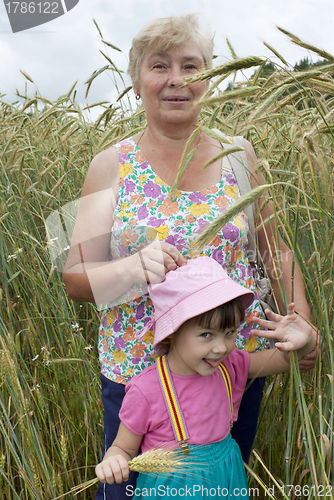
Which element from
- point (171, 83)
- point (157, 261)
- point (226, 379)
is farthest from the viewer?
point (171, 83)

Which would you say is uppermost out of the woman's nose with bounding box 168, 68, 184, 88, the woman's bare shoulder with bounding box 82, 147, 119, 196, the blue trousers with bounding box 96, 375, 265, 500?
the woman's nose with bounding box 168, 68, 184, 88

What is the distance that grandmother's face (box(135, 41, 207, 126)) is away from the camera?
143 centimetres

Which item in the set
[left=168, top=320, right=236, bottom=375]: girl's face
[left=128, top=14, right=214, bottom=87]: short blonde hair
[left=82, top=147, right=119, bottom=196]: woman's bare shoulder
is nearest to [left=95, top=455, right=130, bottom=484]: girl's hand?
[left=168, top=320, right=236, bottom=375]: girl's face

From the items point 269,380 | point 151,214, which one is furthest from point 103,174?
→ point 269,380

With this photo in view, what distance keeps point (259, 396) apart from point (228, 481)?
0.40 metres

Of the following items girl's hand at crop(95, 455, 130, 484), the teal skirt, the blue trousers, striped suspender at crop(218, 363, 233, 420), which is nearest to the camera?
girl's hand at crop(95, 455, 130, 484)

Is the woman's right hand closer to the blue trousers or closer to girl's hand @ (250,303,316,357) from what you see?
girl's hand @ (250,303,316,357)

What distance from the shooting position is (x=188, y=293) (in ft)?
3.83

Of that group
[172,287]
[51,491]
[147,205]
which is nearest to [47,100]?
[147,205]

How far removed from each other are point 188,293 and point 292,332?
0.98 feet

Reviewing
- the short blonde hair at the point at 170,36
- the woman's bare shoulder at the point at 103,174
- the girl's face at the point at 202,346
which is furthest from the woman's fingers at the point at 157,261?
the short blonde hair at the point at 170,36

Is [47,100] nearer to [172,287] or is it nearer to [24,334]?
[24,334]

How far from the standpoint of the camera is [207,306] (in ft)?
3.65

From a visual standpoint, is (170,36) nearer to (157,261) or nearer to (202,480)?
(157,261)
